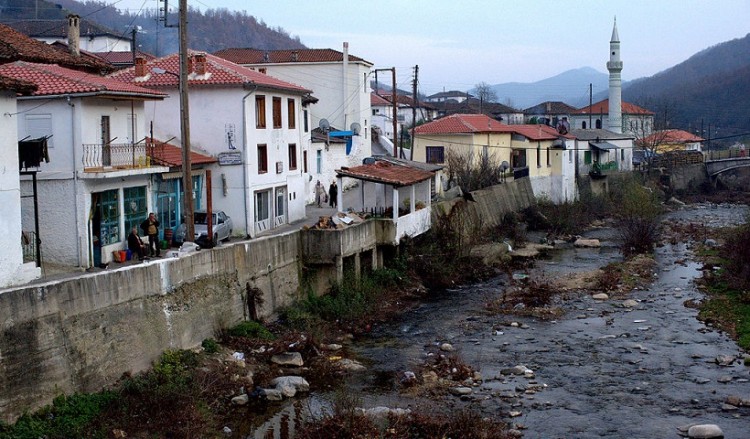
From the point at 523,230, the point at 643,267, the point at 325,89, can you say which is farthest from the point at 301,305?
the point at 325,89

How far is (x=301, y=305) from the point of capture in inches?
1117

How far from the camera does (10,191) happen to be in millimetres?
20312

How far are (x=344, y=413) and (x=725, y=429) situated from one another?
796 centimetres

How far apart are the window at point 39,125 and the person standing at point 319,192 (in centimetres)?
1931

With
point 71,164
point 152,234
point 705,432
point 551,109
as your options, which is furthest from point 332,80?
point 551,109

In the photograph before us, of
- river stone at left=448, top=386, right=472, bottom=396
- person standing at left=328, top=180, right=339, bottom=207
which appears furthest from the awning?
river stone at left=448, top=386, right=472, bottom=396

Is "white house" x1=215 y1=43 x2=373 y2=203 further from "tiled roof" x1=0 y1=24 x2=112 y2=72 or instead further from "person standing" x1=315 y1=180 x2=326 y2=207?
"tiled roof" x1=0 y1=24 x2=112 y2=72

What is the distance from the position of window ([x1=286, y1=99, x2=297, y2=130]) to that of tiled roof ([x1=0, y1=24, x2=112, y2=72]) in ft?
24.0

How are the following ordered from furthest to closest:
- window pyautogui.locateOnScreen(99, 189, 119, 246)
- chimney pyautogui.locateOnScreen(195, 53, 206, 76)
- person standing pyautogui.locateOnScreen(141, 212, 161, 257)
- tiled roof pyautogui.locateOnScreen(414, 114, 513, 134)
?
tiled roof pyautogui.locateOnScreen(414, 114, 513, 134)
chimney pyautogui.locateOnScreen(195, 53, 206, 76)
person standing pyautogui.locateOnScreen(141, 212, 161, 257)
window pyautogui.locateOnScreen(99, 189, 119, 246)

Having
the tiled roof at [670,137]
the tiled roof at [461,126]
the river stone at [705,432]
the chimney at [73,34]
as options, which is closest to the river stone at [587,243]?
the tiled roof at [461,126]

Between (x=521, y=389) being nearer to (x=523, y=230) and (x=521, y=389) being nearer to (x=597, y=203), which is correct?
(x=523, y=230)

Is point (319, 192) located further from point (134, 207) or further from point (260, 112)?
point (134, 207)

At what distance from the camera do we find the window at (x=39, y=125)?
2541 cm

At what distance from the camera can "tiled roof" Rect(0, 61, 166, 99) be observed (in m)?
25.1
